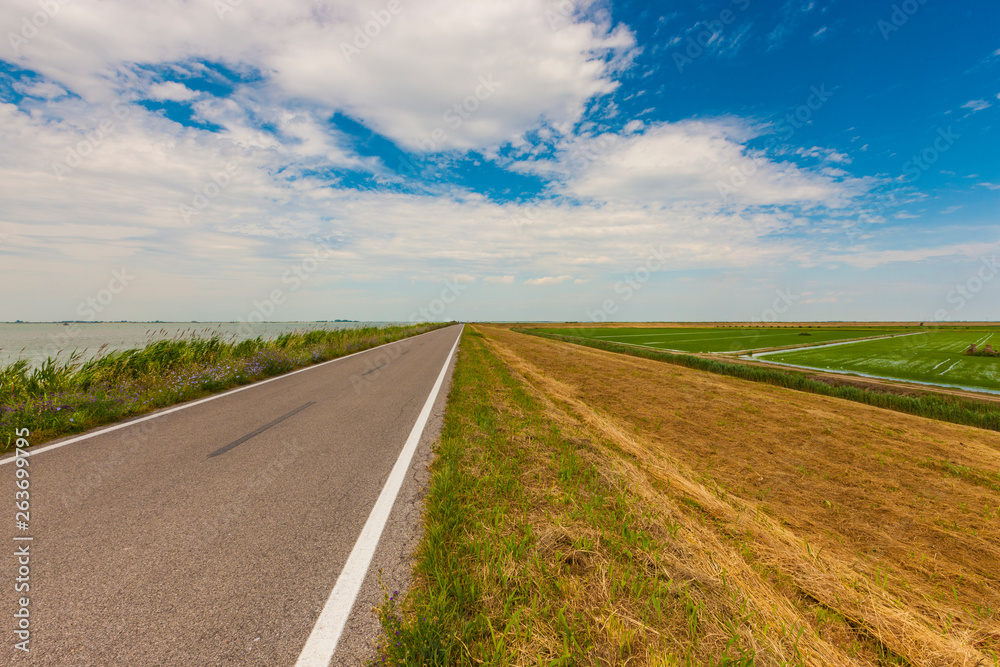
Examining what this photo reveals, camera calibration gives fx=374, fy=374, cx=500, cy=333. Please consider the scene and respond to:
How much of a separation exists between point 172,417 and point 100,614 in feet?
21.1

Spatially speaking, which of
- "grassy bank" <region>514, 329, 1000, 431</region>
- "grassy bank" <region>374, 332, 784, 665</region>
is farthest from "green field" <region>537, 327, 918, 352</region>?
"grassy bank" <region>374, 332, 784, 665</region>

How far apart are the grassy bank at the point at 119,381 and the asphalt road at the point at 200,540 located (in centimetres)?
134

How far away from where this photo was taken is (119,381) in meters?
9.25

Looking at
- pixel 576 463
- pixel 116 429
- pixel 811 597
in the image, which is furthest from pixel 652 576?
pixel 116 429

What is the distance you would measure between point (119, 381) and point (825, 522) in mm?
14179

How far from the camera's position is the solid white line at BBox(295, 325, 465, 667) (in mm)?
2131

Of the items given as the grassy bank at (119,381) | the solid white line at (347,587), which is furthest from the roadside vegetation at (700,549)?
the grassy bank at (119,381)

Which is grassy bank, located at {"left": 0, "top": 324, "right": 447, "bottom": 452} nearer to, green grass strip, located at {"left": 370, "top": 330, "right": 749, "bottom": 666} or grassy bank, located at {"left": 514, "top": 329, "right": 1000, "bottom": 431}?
green grass strip, located at {"left": 370, "top": 330, "right": 749, "bottom": 666}

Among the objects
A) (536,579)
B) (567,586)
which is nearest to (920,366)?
(567,586)

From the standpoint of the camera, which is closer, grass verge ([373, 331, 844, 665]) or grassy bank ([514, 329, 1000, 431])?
grass verge ([373, 331, 844, 665])

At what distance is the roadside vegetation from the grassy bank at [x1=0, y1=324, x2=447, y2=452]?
667 centimetres

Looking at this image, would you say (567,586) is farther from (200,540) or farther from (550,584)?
(200,540)

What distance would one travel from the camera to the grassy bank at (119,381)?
257 inches

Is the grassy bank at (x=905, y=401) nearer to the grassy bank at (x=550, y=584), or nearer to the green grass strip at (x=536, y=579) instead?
the grassy bank at (x=550, y=584)
